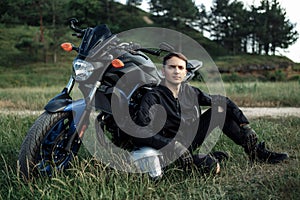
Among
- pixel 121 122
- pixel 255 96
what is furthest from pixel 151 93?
pixel 255 96

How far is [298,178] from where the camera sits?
2770 millimetres

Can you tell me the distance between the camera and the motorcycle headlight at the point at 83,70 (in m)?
3.02

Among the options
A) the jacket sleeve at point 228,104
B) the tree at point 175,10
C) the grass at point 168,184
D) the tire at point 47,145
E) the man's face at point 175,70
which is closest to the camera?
the grass at point 168,184

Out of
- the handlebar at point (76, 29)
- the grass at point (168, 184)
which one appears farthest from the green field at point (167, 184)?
the handlebar at point (76, 29)

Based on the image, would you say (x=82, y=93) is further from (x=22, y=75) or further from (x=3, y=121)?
(x=22, y=75)

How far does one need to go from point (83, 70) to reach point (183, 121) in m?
0.90

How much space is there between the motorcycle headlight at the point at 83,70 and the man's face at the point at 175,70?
0.62 metres

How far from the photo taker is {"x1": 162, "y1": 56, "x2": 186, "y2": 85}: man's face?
125 inches

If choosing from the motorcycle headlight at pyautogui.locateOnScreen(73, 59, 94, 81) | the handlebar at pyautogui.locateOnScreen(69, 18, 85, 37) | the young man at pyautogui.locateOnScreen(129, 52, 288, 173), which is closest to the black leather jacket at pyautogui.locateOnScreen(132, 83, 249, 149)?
the young man at pyautogui.locateOnScreen(129, 52, 288, 173)

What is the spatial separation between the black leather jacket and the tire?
0.52 metres

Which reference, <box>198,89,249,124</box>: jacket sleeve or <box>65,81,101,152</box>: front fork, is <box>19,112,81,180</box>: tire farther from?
<box>198,89,249,124</box>: jacket sleeve

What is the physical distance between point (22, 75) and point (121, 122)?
968 inches

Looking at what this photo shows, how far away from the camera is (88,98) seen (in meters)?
2.98

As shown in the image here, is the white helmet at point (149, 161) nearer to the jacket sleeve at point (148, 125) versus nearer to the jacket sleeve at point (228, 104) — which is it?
the jacket sleeve at point (148, 125)
